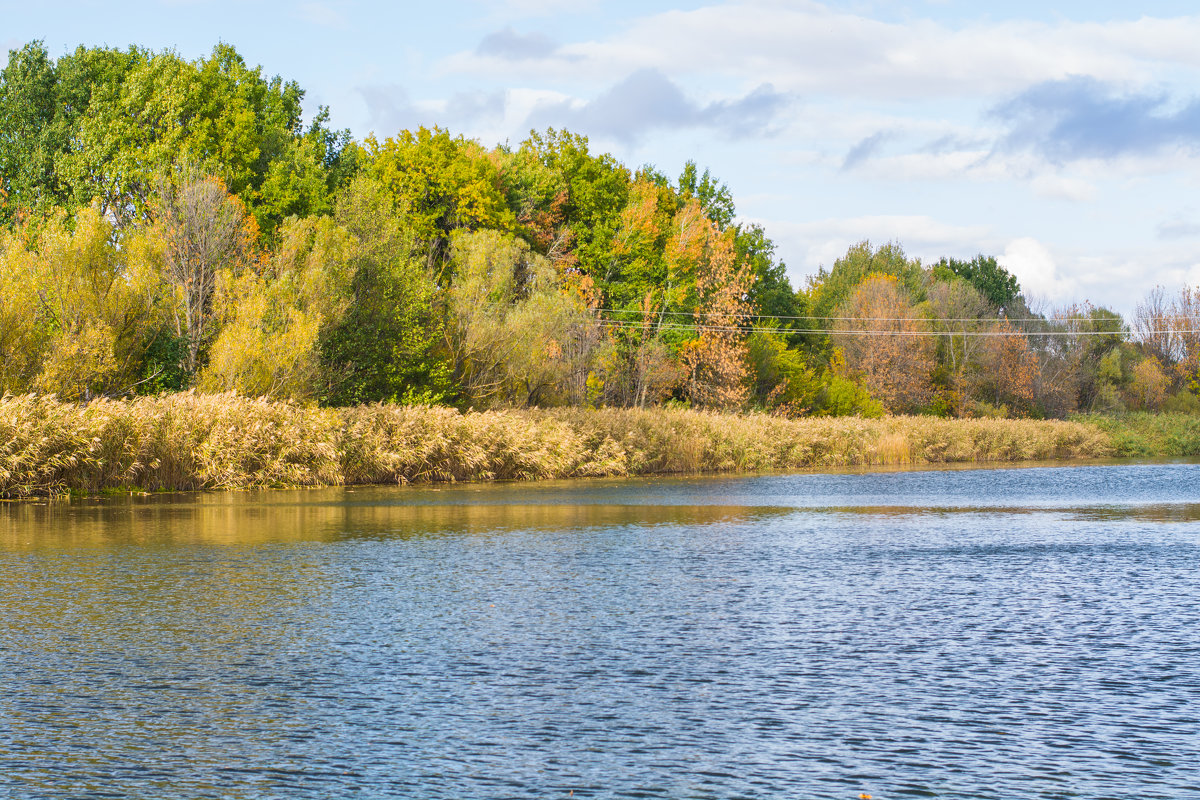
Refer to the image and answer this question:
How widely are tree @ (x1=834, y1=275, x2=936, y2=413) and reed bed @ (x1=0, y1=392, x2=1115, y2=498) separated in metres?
31.8

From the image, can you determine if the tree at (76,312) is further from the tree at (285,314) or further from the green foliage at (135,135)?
the green foliage at (135,135)

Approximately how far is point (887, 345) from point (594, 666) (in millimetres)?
76816

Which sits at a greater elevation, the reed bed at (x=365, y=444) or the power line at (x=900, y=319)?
the power line at (x=900, y=319)

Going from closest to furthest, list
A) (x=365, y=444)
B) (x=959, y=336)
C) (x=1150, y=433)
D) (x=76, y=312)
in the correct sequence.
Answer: (x=365, y=444) < (x=76, y=312) < (x=1150, y=433) < (x=959, y=336)

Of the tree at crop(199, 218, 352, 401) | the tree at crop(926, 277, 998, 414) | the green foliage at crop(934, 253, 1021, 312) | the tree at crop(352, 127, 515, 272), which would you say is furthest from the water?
the green foliage at crop(934, 253, 1021, 312)

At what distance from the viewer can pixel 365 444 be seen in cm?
2942

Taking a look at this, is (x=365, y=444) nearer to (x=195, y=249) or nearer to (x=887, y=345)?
(x=195, y=249)

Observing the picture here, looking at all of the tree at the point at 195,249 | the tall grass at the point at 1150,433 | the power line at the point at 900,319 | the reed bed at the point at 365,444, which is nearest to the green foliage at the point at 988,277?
the power line at the point at 900,319

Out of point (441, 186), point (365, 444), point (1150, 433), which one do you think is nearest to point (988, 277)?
point (1150, 433)

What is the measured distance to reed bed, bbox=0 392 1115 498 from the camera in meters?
22.7

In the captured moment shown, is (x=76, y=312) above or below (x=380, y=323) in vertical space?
below

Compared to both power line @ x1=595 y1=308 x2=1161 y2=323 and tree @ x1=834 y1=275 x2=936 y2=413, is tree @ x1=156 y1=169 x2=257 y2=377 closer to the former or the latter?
power line @ x1=595 y1=308 x2=1161 y2=323

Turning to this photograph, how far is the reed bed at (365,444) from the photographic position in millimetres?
22688

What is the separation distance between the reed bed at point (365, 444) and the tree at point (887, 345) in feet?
104
